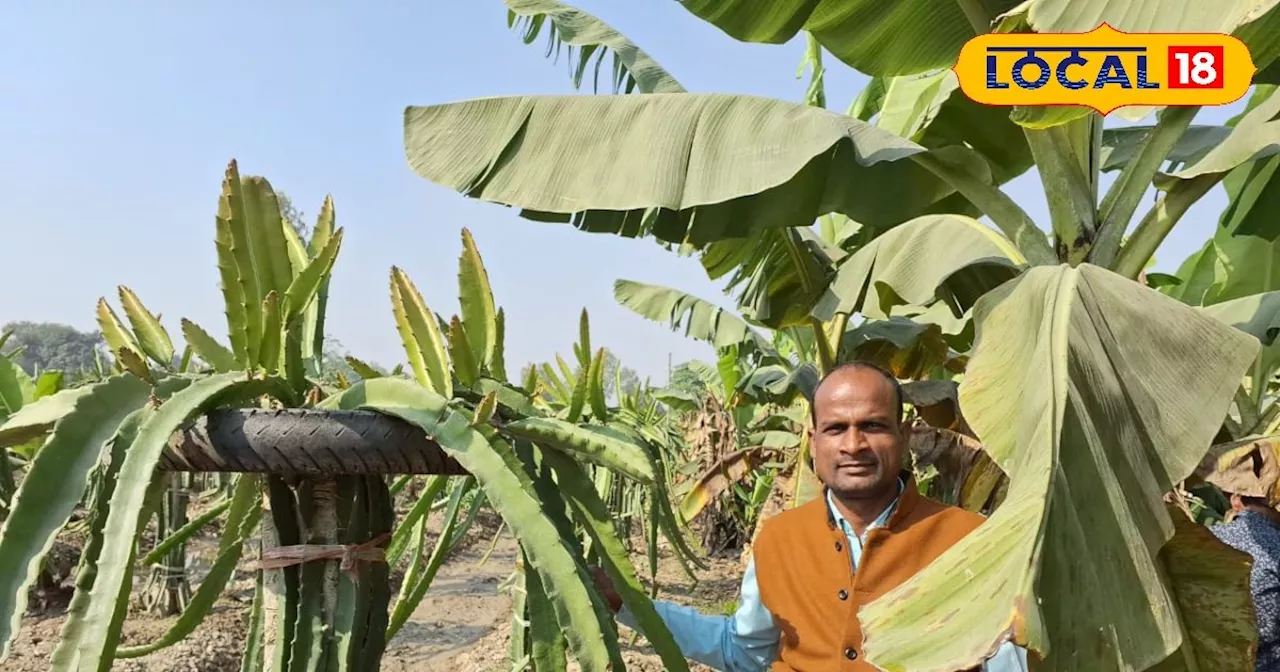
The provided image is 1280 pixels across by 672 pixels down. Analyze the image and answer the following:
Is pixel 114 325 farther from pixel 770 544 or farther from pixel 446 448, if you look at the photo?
pixel 770 544

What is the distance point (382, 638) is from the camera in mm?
1491

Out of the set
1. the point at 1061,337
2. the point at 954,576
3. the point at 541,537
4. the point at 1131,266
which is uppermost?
the point at 1131,266

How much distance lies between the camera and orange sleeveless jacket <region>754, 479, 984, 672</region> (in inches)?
68.0

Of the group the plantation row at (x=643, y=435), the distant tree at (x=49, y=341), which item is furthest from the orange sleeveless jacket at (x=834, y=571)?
the distant tree at (x=49, y=341)

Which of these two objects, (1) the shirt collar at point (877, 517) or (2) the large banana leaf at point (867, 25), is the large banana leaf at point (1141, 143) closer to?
(2) the large banana leaf at point (867, 25)

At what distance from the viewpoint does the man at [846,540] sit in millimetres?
1719

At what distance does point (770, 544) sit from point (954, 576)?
0.60 m

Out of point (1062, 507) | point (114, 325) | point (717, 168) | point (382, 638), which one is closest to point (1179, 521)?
point (1062, 507)

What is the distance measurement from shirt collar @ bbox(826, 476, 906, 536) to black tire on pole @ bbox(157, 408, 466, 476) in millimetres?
965

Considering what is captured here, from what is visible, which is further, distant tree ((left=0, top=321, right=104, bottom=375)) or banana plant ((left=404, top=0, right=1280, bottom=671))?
distant tree ((left=0, top=321, right=104, bottom=375))

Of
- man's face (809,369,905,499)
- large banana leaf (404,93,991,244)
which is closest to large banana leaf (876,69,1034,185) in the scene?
large banana leaf (404,93,991,244)

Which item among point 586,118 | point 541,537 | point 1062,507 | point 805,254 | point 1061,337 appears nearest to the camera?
point 541,537

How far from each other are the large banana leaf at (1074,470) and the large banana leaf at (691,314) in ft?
11.0

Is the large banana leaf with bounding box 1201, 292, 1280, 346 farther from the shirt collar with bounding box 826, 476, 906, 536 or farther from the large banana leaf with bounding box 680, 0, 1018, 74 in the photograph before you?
the shirt collar with bounding box 826, 476, 906, 536
